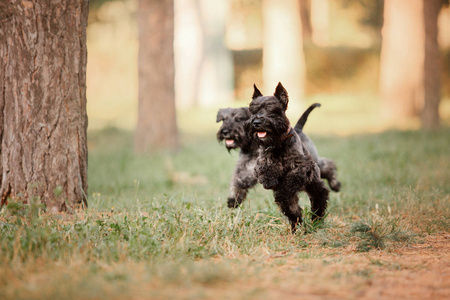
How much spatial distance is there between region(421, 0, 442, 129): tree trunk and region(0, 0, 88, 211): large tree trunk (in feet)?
38.9

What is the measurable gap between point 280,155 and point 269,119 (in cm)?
42

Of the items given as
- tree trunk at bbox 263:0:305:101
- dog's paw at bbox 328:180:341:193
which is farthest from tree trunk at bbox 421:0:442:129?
dog's paw at bbox 328:180:341:193

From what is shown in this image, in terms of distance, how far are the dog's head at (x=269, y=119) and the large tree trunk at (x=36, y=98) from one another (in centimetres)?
212

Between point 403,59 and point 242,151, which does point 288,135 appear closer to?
point 242,151

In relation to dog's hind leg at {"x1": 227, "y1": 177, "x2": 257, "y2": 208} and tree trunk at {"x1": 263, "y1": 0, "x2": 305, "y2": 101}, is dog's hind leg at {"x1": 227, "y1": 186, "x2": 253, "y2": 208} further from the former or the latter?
tree trunk at {"x1": 263, "y1": 0, "x2": 305, "y2": 101}

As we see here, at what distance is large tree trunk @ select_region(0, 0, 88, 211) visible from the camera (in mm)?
5395

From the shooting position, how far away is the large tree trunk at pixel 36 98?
17.7ft

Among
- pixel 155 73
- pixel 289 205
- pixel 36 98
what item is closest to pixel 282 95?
pixel 289 205

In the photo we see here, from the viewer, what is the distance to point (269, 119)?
4898 mm

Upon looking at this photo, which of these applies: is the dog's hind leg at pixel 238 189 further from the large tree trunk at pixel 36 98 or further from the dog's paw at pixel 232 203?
the large tree trunk at pixel 36 98

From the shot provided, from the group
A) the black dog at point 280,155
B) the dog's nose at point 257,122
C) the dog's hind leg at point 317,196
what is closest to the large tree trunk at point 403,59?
the dog's hind leg at point 317,196

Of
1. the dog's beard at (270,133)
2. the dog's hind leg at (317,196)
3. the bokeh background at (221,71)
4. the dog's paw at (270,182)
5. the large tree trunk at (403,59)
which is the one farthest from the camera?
the bokeh background at (221,71)

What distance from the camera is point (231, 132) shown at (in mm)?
6238

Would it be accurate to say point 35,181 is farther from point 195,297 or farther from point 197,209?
point 195,297
